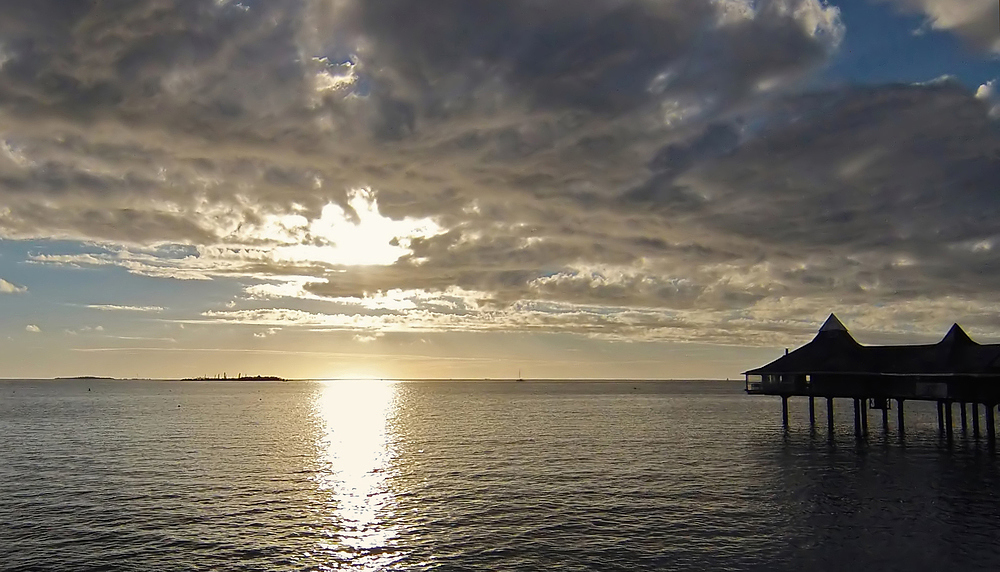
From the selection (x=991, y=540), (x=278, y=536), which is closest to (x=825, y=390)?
(x=991, y=540)

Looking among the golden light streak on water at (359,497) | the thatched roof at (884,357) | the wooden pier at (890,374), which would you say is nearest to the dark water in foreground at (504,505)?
the golden light streak on water at (359,497)

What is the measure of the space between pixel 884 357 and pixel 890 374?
539 centimetres

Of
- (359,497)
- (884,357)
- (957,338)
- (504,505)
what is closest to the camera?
(504,505)

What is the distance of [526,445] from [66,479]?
1381 inches

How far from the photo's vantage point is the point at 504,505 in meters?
35.9

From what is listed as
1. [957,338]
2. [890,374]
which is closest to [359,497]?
[890,374]

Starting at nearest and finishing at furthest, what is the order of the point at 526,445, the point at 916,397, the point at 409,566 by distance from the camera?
the point at 409,566
the point at 916,397
the point at 526,445

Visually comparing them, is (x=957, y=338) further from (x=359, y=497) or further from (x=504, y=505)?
(x=359, y=497)

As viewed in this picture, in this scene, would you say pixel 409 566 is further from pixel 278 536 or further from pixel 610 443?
pixel 610 443

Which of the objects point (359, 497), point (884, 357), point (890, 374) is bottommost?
point (359, 497)

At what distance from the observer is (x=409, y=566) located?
25656mm

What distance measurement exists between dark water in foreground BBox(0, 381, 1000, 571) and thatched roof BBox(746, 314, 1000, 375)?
6.36 meters

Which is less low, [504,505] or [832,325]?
[832,325]

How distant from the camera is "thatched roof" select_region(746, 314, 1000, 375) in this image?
Result: 180 feet
